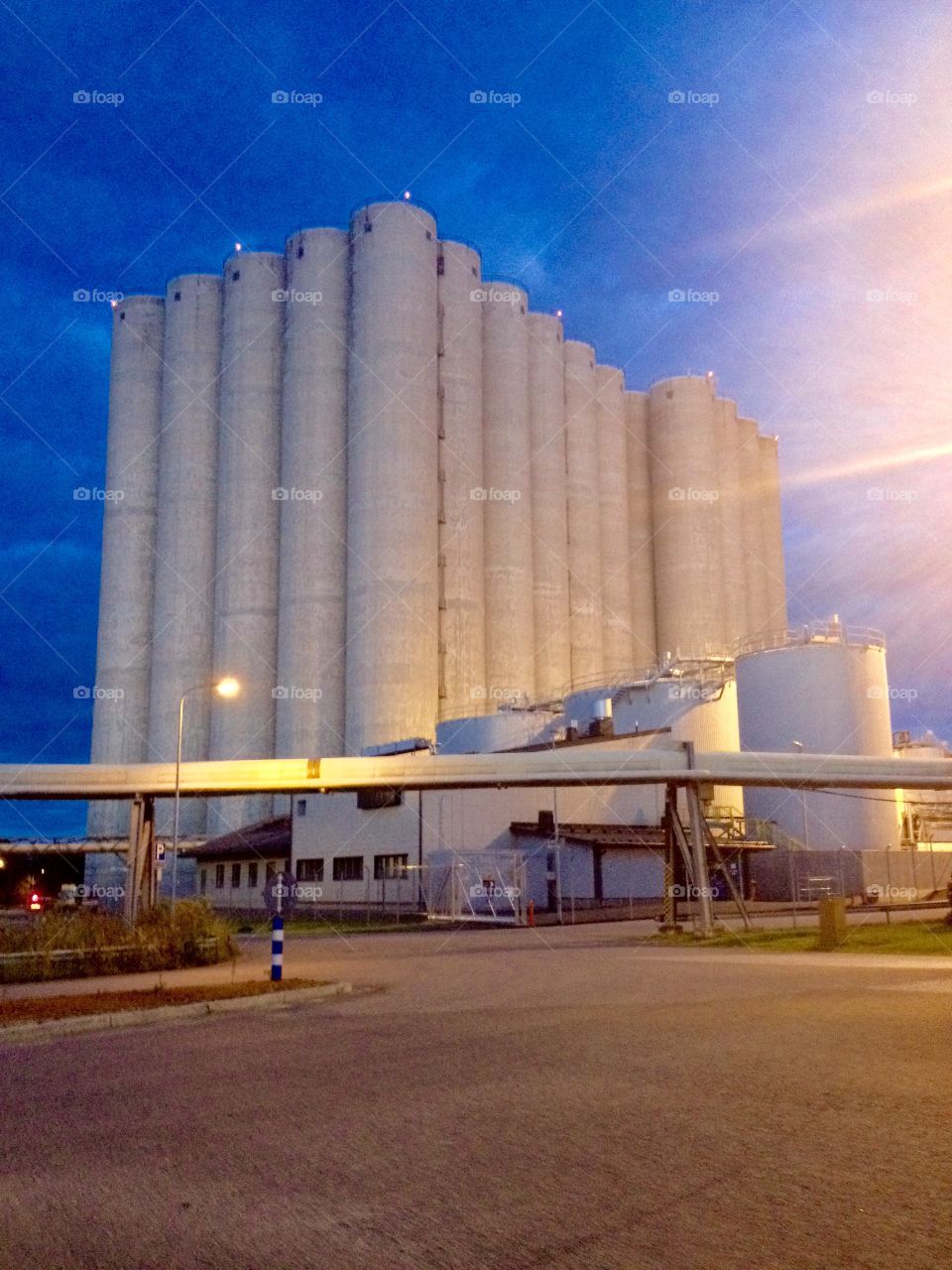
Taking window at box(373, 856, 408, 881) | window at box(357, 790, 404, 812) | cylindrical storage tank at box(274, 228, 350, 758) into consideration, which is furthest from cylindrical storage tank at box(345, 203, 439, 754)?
window at box(373, 856, 408, 881)

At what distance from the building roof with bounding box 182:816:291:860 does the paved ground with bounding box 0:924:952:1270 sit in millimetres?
44238

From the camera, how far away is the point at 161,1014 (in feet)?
45.7

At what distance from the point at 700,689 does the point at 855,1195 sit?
5026 centimetres

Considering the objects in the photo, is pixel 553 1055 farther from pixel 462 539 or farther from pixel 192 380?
pixel 192 380

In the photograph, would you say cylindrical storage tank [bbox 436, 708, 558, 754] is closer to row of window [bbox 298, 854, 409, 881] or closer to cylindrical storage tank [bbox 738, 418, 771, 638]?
row of window [bbox 298, 854, 409, 881]

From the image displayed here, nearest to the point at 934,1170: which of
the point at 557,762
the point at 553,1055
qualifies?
the point at 553,1055

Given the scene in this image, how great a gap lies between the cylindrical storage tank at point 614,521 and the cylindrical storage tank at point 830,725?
1805cm

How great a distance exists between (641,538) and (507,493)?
15.8 m

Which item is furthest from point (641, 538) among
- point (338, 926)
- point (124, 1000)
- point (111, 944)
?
point (124, 1000)

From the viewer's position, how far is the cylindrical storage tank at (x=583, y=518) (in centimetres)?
7262

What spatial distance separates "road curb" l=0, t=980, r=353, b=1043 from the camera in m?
12.6

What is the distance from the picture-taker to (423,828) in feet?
154

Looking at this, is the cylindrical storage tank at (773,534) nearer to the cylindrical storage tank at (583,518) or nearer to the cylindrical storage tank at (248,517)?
the cylindrical storage tank at (583,518)

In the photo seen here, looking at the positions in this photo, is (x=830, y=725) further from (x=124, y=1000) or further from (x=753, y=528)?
(x=124, y=1000)
